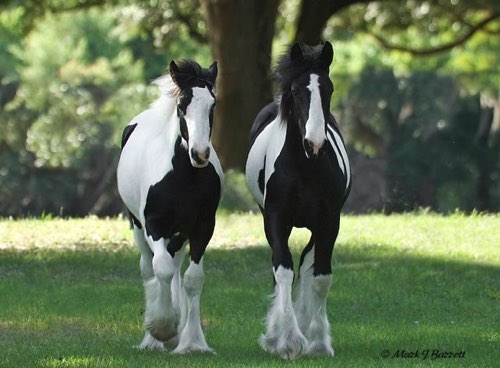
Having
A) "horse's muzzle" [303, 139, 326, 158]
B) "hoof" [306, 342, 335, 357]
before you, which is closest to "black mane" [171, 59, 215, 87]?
"horse's muzzle" [303, 139, 326, 158]

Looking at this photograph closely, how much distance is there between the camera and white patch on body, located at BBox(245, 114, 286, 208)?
1034 cm

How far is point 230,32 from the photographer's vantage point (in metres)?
22.2

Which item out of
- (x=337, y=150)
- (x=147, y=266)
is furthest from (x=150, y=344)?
(x=337, y=150)

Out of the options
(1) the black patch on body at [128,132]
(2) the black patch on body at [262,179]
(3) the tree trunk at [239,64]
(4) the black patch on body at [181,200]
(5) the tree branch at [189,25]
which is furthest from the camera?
(5) the tree branch at [189,25]

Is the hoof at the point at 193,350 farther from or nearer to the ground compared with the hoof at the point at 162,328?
nearer to the ground

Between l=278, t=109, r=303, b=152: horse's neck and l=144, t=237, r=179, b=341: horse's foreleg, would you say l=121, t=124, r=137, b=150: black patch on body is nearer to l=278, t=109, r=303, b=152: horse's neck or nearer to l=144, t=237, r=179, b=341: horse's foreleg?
l=144, t=237, r=179, b=341: horse's foreleg

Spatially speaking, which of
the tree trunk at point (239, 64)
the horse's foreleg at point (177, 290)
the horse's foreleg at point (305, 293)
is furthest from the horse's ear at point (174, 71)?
the tree trunk at point (239, 64)

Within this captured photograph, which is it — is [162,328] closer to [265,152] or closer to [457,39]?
[265,152]

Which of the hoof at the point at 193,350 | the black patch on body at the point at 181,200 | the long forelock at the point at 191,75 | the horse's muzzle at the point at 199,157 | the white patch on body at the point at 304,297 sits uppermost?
the long forelock at the point at 191,75

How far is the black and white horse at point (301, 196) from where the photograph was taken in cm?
971

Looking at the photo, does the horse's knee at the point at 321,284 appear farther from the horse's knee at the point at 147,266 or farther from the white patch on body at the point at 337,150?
the horse's knee at the point at 147,266

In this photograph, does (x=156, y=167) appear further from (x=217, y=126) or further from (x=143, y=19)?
(x=143, y=19)

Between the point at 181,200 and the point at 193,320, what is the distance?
3.46 ft

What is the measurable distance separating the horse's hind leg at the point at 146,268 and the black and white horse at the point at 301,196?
3.45ft
